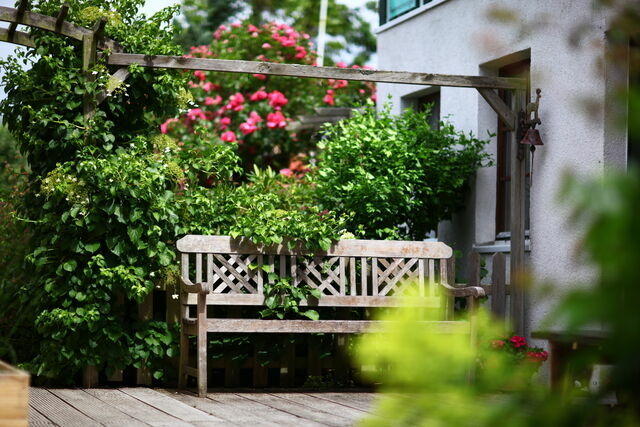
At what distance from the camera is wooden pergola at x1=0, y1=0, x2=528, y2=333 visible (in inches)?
263

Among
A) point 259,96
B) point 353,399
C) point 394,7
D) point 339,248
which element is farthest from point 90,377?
point 259,96

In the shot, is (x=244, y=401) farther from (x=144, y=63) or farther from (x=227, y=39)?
(x=227, y=39)

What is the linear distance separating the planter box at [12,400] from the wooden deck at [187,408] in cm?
247

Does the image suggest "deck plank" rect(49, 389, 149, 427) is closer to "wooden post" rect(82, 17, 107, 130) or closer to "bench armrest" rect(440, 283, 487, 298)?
"wooden post" rect(82, 17, 107, 130)

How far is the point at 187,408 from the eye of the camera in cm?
580

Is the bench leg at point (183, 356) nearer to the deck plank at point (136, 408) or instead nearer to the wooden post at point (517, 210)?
the deck plank at point (136, 408)

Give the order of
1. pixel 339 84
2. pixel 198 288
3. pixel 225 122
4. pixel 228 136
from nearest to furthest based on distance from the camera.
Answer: pixel 198 288
pixel 228 136
pixel 225 122
pixel 339 84

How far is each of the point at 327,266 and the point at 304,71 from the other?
4.82 ft

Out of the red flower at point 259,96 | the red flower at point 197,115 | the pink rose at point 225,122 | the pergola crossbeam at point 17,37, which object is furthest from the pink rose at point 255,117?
the pergola crossbeam at point 17,37

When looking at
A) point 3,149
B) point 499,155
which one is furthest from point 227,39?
point 499,155

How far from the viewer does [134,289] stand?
6531mm

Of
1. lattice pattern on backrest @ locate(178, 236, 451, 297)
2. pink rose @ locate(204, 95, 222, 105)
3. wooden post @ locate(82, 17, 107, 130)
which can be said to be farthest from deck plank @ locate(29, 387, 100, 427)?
pink rose @ locate(204, 95, 222, 105)

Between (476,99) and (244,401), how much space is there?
12.9 feet

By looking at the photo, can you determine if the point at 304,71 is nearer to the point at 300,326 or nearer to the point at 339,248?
the point at 339,248
